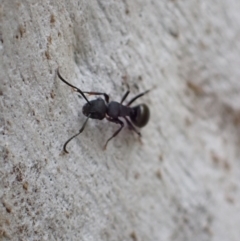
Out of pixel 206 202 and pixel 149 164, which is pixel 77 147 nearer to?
pixel 149 164

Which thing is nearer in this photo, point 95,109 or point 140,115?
point 95,109

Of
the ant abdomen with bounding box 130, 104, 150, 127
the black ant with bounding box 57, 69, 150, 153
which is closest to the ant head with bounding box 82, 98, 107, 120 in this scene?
the black ant with bounding box 57, 69, 150, 153

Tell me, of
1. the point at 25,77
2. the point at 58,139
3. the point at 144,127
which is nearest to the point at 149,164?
the point at 144,127

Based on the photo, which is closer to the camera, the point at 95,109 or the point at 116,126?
the point at 95,109

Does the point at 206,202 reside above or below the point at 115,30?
below

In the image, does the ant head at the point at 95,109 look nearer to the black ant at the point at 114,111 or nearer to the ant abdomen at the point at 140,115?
the black ant at the point at 114,111
